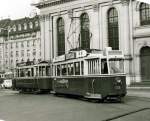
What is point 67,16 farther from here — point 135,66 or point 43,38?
point 135,66

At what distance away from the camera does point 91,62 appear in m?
21.0

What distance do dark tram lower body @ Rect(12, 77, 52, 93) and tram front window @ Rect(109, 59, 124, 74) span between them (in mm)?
9041

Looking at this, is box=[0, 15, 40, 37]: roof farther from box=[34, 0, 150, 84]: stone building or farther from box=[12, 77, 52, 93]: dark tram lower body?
box=[12, 77, 52, 93]: dark tram lower body

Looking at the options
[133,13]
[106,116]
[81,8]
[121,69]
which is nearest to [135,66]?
[133,13]

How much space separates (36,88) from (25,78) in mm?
2383

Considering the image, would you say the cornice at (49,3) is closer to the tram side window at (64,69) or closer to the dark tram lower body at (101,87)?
the tram side window at (64,69)

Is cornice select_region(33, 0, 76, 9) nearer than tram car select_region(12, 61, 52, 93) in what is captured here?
No

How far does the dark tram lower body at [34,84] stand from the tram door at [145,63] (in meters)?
16.5

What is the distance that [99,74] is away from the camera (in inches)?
802

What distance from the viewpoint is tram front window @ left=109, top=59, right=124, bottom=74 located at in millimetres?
20250

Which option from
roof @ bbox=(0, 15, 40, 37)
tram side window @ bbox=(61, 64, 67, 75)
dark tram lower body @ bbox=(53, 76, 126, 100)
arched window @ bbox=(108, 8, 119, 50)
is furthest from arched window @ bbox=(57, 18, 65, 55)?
roof @ bbox=(0, 15, 40, 37)

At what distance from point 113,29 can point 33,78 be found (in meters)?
19.6

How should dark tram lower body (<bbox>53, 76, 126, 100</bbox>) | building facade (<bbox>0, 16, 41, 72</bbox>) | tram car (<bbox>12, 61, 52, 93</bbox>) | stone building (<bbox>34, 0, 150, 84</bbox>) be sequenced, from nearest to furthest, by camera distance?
dark tram lower body (<bbox>53, 76, 126, 100</bbox>)
tram car (<bbox>12, 61, 52, 93</bbox>)
stone building (<bbox>34, 0, 150, 84</bbox>)
building facade (<bbox>0, 16, 41, 72</bbox>)

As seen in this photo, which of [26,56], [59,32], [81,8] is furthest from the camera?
[26,56]
